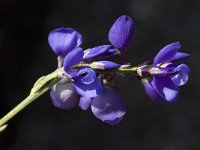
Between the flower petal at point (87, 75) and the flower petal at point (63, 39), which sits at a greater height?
the flower petal at point (63, 39)

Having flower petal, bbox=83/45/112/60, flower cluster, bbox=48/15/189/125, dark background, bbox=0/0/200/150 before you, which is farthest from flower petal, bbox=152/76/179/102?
dark background, bbox=0/0/200/150

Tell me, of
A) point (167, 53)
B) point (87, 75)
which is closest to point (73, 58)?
point (87, 75)

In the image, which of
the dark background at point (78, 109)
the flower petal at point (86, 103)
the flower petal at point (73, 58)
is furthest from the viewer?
the dark background at point (78, 109)

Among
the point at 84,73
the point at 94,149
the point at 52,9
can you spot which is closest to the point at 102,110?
the point at 84,73

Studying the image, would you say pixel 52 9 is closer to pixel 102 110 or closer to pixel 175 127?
pixel 175 127

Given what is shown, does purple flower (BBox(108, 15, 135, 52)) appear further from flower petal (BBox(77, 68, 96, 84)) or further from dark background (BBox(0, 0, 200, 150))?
dark background (BBox(0, 0, 200, 150))

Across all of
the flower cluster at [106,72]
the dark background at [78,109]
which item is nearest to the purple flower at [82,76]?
the flower cluster at [106,72]

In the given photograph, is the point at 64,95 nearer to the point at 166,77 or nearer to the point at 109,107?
the point at 109,107

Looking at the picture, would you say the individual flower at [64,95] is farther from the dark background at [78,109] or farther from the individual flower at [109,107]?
the dark background at [78,109]

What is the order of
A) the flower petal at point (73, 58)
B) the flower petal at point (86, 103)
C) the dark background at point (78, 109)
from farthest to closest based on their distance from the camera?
the dark background at point (78, 109), the flower petal at point (86, 103), the flower petal at point (73, 58)
